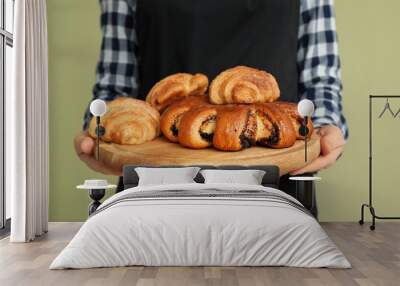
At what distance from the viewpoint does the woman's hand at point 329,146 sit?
6.21m

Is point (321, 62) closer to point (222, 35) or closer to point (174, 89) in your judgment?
point (222, 35)

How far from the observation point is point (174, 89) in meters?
6.24

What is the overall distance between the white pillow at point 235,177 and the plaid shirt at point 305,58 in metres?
0.98

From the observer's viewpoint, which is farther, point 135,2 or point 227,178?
point 135,2

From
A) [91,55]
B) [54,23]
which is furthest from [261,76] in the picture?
[54,23]

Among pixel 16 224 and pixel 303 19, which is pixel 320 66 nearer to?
pixel 303 19

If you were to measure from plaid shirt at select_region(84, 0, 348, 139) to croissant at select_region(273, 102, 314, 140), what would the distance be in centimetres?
23

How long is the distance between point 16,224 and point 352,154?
330 centimetres

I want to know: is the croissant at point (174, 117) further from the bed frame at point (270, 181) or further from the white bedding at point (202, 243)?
the white bedding at point (202, 243)

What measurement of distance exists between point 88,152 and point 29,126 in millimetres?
963

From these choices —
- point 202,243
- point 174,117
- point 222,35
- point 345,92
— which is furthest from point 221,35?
point 202,243

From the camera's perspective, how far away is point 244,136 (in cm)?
582

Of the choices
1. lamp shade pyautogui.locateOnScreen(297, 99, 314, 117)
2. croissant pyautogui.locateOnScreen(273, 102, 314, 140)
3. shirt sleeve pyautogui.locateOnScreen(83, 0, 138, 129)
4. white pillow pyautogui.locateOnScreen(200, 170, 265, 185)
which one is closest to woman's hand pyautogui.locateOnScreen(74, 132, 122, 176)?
shirt sleeve pyautogui.locateOnScreen(83, 0, 138, 129)

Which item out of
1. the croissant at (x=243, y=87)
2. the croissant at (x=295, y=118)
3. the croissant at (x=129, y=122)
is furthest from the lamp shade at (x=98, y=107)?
the croissant at (x=295, y=118)
